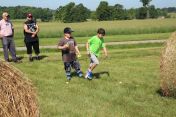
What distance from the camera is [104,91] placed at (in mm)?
11672

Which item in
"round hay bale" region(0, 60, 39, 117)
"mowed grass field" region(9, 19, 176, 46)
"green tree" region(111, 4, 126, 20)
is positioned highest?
"round hay bale" region(0, 60, 39, 117)

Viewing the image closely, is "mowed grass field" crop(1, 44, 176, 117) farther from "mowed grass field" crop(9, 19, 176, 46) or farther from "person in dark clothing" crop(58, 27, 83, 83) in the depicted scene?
"mowed grass field" crop(9, 19, 176, 46)

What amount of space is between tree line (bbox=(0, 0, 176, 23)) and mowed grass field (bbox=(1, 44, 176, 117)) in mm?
88003

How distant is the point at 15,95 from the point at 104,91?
602 centimetres

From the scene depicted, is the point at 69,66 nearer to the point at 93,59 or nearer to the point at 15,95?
the point at 93,59

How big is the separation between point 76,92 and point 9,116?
592cm

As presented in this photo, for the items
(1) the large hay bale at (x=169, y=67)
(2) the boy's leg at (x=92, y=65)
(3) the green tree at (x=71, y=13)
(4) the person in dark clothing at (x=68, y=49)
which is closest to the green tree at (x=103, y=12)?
(3) the green tree at (x=71, y=13)

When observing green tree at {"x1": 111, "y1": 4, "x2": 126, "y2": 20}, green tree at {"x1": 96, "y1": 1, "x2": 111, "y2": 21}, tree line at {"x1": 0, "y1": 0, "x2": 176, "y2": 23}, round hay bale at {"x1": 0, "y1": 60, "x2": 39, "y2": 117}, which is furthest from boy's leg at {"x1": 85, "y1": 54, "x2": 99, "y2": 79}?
green tree at {"x1": 111, "y1": 4, "x2": 126, "y2": 20}

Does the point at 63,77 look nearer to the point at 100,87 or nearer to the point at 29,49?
the point at 100,87

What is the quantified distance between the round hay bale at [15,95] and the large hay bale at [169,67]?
482 centimetres

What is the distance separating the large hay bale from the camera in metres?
10.3

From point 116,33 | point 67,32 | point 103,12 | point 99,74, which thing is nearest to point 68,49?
point 67,32

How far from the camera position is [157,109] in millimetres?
9766

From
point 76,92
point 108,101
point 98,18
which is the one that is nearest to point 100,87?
point 76,92
